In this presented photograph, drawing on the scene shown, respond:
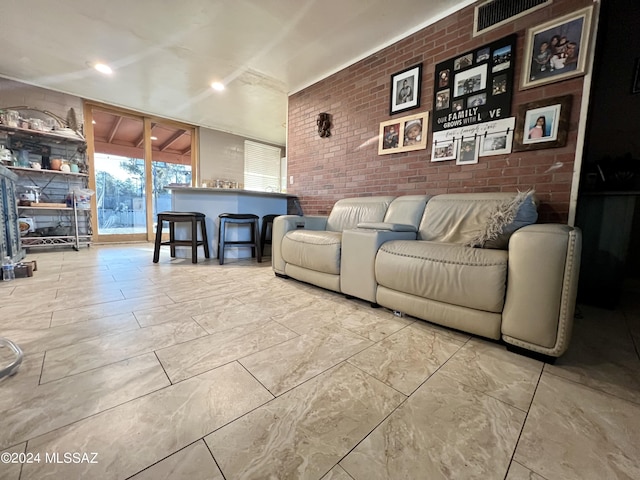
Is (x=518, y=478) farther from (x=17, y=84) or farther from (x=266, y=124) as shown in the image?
(x=17, y=84)

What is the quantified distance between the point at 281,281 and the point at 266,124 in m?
4.14

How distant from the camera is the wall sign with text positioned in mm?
1985

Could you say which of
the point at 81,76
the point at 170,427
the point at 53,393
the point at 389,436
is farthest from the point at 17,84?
the point at 389,436

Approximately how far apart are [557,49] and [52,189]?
6.22 metres

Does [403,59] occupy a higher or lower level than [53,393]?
higher

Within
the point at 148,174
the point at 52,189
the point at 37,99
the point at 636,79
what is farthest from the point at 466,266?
the point at 37,99

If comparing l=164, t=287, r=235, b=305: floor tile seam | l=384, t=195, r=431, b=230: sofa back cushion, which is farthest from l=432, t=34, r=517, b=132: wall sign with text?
l=164, t=287, r=235, b=305: floor tile seam

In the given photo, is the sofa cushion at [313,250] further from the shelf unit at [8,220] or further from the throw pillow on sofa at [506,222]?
the shelf unit at [8,220]

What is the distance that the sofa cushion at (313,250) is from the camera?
1960 mm

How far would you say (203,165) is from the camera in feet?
18.3

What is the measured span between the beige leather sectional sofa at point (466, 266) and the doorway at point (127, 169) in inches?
164

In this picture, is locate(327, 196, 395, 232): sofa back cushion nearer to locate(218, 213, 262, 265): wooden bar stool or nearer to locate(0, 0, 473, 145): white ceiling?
locate(218, 213, 262, 265): wooden bar stool

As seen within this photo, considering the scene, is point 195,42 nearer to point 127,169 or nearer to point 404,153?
point 404,153

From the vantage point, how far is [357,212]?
8.63ft
